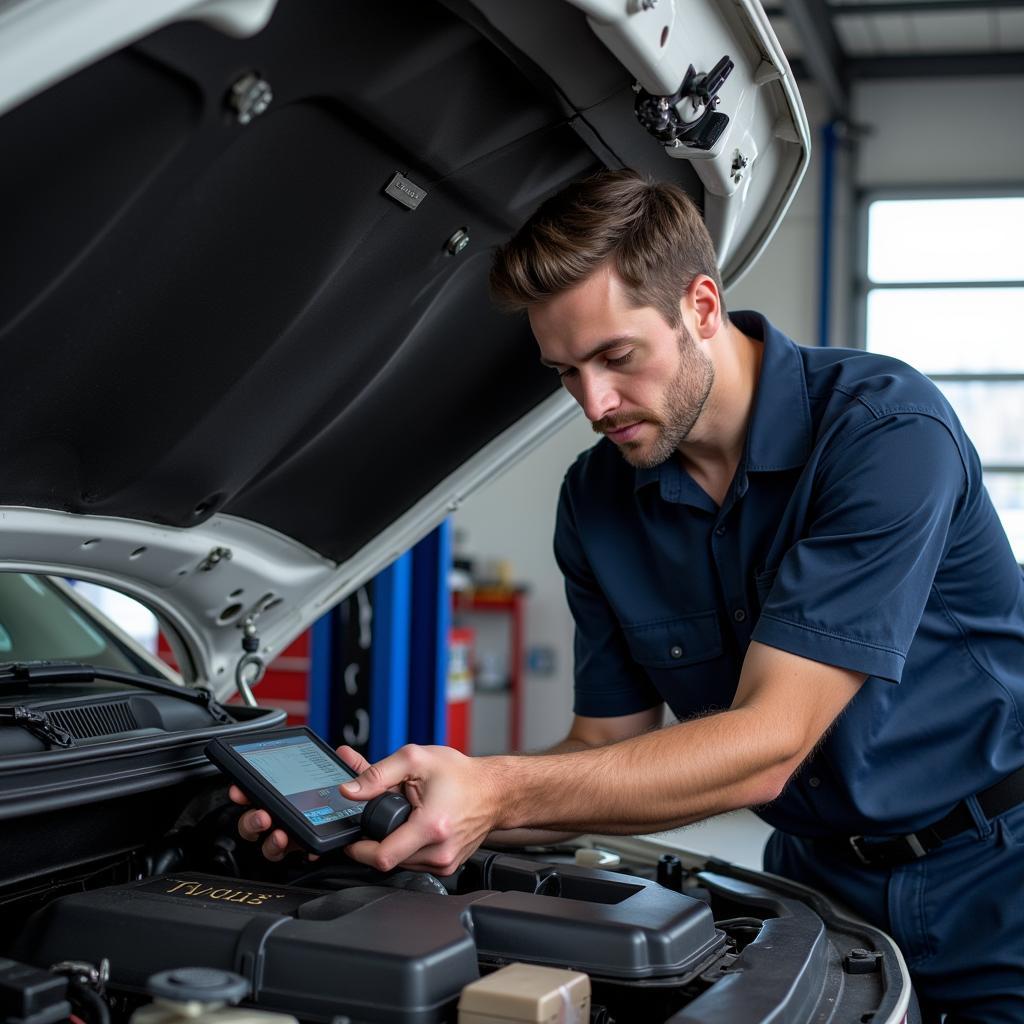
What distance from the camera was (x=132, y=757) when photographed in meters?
1.20

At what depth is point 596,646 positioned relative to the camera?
1697 millimetres

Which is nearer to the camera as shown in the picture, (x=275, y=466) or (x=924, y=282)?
(x=275, y=466)

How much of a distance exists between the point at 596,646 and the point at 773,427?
0.41 metres

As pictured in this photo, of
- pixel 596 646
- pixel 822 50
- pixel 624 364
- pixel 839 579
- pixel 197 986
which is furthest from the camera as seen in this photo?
pixel 822 50

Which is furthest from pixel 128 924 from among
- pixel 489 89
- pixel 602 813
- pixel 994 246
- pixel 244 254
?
pixel 994 246

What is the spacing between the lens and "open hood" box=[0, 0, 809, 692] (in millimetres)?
922

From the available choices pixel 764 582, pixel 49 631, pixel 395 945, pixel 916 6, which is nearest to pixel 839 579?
→ pixel 764 582

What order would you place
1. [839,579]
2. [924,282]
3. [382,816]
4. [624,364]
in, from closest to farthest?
1. [382,816]
2. [839,579]
3. [624,364]
4. [924,282]

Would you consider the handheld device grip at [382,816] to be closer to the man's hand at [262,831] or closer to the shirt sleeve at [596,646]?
the man's hand at [262,831]

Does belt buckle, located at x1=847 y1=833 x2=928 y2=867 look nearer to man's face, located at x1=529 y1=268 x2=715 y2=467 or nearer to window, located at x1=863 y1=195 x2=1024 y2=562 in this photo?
man's face, located at x1=529 y1=268 x2=715 y2=467

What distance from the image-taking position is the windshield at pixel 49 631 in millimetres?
1491

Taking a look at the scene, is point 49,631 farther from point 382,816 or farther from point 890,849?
point 890,849

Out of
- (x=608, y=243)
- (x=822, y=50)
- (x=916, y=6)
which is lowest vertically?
(x=608, y=243)

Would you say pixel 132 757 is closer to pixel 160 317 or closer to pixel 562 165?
pixel 160 317
